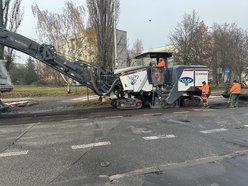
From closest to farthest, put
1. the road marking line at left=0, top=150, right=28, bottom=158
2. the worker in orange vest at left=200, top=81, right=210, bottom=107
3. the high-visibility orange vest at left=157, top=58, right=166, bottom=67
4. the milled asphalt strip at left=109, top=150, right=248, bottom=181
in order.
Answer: the milled asphalt strip at left=109, top=150, right=248, bottom=181
the road marking line at left=0, top=150, right=28, bottom=158
the high-visibility orange vest at left=157, top=58, right=166, bottom=67
the worker in orange vest at left=200, top=81, right=210, bottom=107

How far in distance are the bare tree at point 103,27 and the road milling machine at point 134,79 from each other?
380cm

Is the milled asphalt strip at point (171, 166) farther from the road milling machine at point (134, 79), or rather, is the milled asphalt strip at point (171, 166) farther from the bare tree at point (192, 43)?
the bare tree at point (192, 43)

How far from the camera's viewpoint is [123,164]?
5617 millimetres

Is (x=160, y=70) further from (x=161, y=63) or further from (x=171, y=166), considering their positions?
(x=171, y=166)

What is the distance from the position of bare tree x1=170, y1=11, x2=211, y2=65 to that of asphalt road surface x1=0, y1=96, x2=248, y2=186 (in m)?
25.2

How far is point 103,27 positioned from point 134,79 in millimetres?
6443

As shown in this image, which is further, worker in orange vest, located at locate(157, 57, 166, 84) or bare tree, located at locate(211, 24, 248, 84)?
bare tree, located at locate(211, 24, 248, 84)

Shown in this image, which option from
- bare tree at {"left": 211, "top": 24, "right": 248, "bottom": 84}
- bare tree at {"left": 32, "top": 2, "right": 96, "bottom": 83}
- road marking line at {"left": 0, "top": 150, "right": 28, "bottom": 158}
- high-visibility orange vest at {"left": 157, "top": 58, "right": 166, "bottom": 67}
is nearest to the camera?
road marking line at {"left": 0, "top": 150, "right": 28, "bottom": 158}

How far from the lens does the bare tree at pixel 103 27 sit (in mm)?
19016

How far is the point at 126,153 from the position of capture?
6.36 m

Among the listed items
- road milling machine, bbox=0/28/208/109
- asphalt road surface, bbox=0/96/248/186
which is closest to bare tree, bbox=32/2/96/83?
road milling machine, bbox=0/28/208/109

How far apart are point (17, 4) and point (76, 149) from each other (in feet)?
68.9

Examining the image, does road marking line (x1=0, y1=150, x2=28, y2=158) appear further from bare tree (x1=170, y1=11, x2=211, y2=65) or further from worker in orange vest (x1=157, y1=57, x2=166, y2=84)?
bare tree (x1=170, y1=11, x2=211, y2=65)

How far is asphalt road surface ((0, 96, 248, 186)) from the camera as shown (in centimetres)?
489
